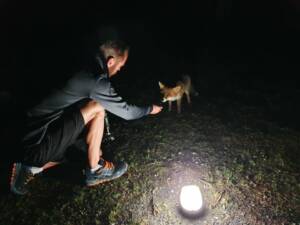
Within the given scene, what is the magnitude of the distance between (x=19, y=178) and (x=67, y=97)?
48.7 inches

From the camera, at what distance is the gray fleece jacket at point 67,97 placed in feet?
11.2

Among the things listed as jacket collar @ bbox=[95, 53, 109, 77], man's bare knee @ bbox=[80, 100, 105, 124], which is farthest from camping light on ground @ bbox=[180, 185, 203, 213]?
jacket collar @ bbox=[95, 53, 109, 77]

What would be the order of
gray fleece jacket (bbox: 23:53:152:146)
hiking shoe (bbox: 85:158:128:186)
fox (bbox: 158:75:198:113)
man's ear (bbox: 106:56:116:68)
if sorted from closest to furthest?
gray fleece jacket (bbox: 23:53:152:146)
man's ear (bbox: 106:56:116:68)
hiking shoe (bbox: 85:158:128:186)
fox (bbox: 158:75:198:113)

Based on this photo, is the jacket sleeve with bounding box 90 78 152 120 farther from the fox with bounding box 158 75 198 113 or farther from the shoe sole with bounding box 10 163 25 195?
the shoe sole with bounding box 10 163 25 195

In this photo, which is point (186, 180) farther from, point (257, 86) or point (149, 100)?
point (257, 86)

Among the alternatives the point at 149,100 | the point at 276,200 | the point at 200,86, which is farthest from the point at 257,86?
the point at 276,200

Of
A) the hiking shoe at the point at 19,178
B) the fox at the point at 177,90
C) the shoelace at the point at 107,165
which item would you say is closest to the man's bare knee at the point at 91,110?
the shoelace at the point at 107,165

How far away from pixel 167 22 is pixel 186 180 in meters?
6.39

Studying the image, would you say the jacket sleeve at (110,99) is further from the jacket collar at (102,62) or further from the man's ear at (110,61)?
the man's ear at (110,61)

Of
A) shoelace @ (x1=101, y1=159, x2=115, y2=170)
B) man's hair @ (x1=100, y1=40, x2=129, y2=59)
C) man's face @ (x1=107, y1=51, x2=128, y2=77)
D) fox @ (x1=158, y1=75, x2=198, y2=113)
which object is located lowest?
shoelace @ (x1=101, y1=159, x2=115, y2=170)

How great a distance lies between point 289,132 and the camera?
495 cm

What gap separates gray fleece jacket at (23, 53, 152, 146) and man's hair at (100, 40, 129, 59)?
0.34 ft

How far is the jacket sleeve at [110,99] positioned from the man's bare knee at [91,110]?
0.05 metres

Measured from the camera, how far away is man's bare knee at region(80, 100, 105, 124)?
361 cm
